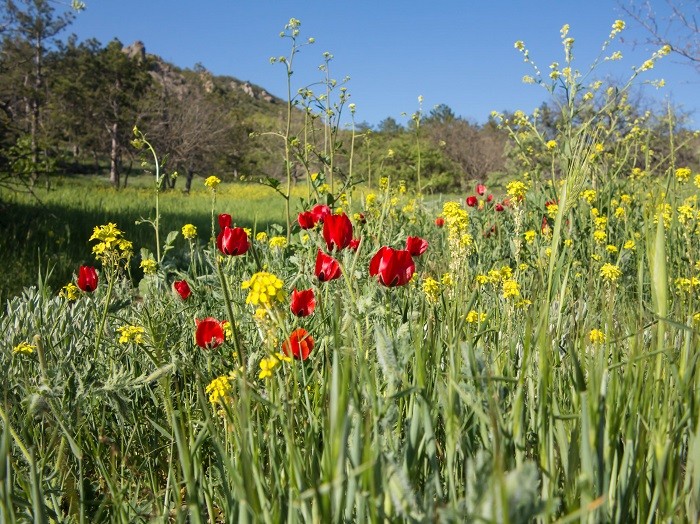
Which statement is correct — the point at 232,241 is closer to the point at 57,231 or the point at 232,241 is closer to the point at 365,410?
the point at 365,410

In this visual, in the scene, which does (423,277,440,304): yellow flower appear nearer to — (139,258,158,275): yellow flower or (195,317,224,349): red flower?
(195,317,224,349): red flower

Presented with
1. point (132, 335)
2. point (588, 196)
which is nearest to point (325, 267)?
point (132, 335)

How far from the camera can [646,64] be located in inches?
135

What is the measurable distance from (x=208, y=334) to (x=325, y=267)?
0.33 metres

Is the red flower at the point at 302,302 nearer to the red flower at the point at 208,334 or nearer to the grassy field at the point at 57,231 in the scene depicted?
the red flower at the point at 208,334

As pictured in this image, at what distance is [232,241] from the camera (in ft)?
5.79

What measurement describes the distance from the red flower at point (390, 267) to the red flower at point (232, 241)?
0.52m

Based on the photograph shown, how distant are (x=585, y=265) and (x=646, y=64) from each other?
1210mm

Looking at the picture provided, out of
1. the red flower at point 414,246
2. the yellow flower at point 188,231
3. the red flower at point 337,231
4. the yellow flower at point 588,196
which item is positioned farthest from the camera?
the yellow flower at point 588,196

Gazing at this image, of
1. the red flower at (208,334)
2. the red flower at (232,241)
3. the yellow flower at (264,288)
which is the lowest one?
the red flower at (208,334)

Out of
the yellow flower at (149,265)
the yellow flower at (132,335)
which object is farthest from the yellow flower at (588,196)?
the yellow flower at (132,335)

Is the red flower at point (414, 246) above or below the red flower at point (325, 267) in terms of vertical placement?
above

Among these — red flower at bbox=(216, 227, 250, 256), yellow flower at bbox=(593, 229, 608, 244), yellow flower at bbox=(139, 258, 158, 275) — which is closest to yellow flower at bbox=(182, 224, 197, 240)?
yellow flower at bbox=(139, 258, 158, 275)

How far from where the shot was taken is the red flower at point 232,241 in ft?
5.72
